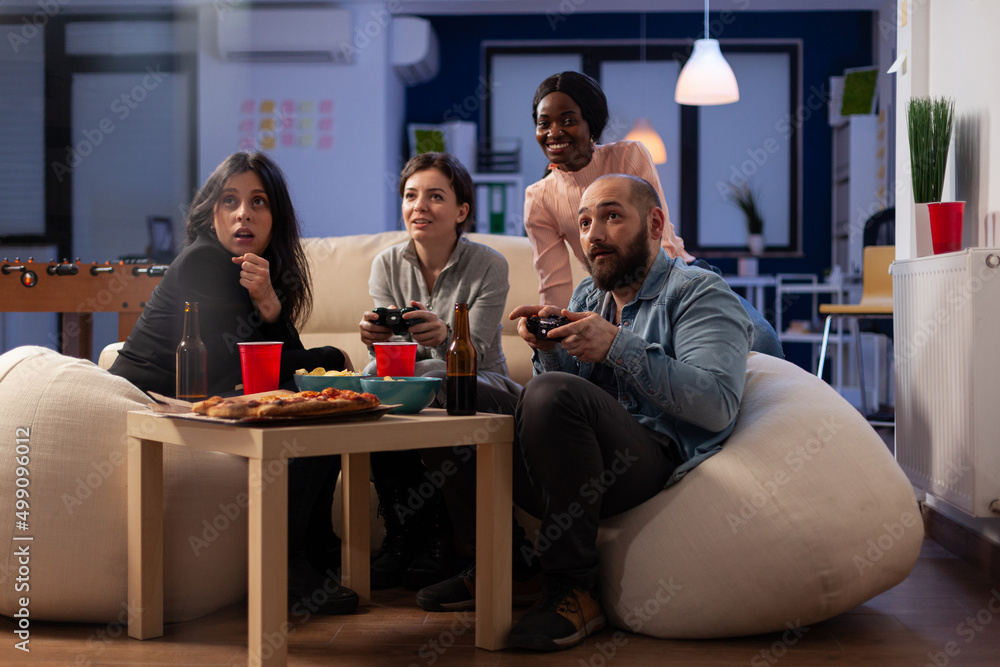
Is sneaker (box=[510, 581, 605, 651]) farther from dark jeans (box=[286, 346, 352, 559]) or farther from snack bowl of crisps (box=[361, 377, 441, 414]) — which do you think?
dark jeans (box=[286, 346, 352, 559])

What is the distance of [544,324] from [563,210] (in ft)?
3.18

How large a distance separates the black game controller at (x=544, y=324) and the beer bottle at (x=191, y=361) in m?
0.61

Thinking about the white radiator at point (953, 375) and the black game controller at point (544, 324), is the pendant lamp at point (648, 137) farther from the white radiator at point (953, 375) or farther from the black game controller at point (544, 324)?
the black game controller at point (544, 324)

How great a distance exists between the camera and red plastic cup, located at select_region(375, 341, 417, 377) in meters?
1.68

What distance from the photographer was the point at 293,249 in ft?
7.15

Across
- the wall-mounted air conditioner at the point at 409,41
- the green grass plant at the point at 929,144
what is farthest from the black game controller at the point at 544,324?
the wall-mounted air conditioner at the point at 409,41

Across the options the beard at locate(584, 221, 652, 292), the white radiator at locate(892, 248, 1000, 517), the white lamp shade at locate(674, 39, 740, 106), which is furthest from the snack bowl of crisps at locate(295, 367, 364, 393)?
the white lamp shade at locate(674, 39, 740, 106)

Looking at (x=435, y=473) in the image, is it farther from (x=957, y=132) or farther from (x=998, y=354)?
(x=957, y=132)

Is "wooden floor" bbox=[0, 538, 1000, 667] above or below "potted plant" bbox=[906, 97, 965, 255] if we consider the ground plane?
below

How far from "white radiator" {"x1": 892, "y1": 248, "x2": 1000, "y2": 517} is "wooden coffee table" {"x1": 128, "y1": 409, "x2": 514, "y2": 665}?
1124mm

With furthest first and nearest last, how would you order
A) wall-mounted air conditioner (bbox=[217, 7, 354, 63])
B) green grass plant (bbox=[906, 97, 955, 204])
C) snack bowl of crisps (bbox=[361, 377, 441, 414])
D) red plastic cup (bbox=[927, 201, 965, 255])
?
wall-mounted air conditioner (bbox=[217, 7, 354, 63]), green grass plant (bbox=[906, 97, 955, 204]), red plastic cup (bbox=[927, 201, 965, 255]), snack bowl of crisps (bbox=[361, 377, 441, 414])

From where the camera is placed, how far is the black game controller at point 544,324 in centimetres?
164

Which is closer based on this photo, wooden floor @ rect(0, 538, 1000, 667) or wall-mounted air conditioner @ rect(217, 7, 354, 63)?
wooden floor @ rect(0, 538, 1000, 667)

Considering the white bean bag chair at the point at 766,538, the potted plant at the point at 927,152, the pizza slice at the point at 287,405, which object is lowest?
the white bean bag chair at the point at 766,538
